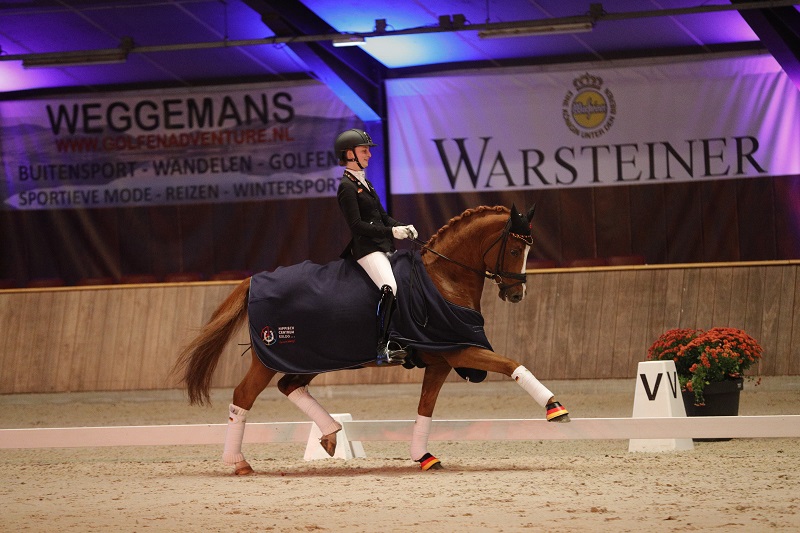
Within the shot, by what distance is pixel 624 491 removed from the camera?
16.4 ft

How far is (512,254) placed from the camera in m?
5.79

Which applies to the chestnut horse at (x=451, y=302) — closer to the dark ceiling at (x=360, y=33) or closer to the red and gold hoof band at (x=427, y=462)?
the red and gold hoof band at (x=427, y=462)

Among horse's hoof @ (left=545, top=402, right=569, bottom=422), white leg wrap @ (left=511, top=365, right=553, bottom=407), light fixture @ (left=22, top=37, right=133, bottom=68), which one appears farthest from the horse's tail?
light fixture @ (left=22, top=37, right=133, bottom=68)

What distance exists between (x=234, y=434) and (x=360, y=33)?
24.8ft

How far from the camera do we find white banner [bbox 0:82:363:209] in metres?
14.2

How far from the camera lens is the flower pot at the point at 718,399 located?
6840mm

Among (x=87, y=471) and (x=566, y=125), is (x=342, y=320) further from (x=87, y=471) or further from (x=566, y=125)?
(x=566, y=125)

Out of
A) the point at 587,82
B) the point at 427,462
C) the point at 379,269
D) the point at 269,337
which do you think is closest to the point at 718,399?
the point at 427,462

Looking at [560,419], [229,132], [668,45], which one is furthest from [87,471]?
[668,45]

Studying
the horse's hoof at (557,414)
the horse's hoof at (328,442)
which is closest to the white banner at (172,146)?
the horse's hoof at (328,442)

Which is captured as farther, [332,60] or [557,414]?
[332,60]

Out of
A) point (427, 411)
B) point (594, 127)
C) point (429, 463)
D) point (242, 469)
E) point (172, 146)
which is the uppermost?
point (594, 127)

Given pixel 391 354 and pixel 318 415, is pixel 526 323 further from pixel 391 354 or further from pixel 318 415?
pixel 391 354

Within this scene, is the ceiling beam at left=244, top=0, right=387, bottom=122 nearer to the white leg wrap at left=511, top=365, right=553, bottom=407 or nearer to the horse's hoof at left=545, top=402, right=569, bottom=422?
the white leg wrap at left=511, top=365, right=553, bottom=407
